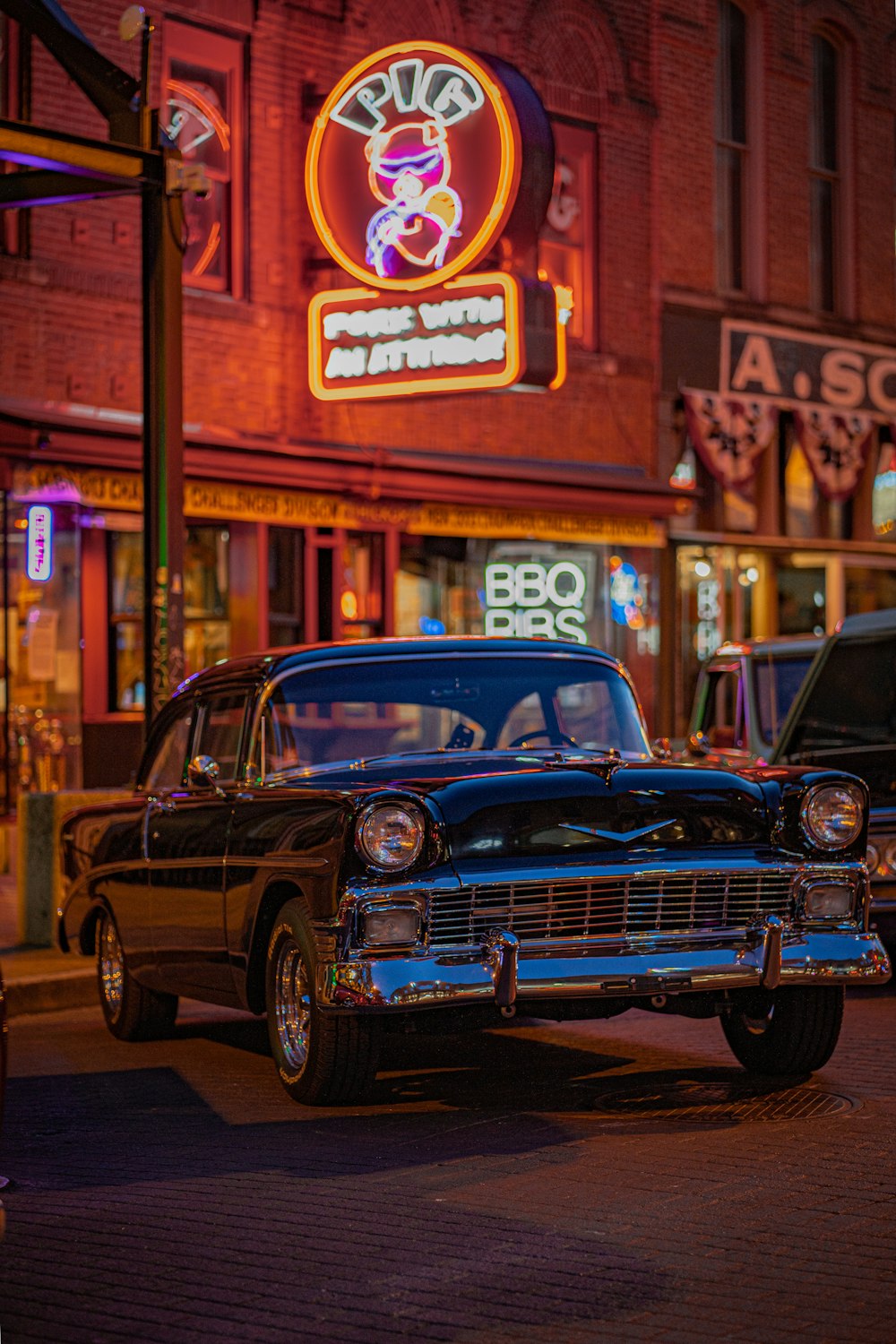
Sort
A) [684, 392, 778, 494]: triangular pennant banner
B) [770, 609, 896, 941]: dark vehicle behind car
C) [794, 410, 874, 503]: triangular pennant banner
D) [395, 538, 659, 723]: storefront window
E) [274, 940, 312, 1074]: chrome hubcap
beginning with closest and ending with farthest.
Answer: [274, 940, 312, 1074]: chrome hubcap
[770, 609, 896, 941]: dark vehicle behind car
[395, 538, 659, 723]: storefront window
[684, 392, 778, 494]: triangular pennant banner
[794, 410, 874, 503]: triangular pennant banner

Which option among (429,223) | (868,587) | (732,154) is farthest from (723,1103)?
(868,587)

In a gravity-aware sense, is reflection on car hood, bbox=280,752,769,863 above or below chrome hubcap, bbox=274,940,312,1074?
above

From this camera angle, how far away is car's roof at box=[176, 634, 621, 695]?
877 centimetres

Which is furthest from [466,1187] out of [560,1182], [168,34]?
[168,34]

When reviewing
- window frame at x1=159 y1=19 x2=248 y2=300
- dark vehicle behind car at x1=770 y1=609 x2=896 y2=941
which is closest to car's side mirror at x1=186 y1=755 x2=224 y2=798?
dark vehicle behind car at x1=770 y1=609 x2=896 y2=941

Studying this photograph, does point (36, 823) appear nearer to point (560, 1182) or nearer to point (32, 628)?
point (32, 628)

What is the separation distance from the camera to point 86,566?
17.2 meters

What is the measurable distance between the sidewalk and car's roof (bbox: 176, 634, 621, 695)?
2.46 m

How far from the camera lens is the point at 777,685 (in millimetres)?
13477

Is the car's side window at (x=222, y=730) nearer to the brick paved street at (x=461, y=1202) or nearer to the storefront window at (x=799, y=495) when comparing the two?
the brick paved street at (x=461, y=1202)

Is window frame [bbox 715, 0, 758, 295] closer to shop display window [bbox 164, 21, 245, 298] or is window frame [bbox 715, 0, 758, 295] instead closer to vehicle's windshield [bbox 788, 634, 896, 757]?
shop display window [bbox 164, 21, 245, 298]

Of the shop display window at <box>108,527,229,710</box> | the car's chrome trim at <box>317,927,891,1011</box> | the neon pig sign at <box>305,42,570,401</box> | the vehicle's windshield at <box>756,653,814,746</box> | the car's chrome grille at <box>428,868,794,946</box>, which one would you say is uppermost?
the neon pig sign at <box>305,42,570,401</box>

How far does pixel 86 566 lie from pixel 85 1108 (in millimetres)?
9755

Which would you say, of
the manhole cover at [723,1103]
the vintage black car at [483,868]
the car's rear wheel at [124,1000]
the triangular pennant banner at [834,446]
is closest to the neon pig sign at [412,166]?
the triangular pennant banner at [834,446]
